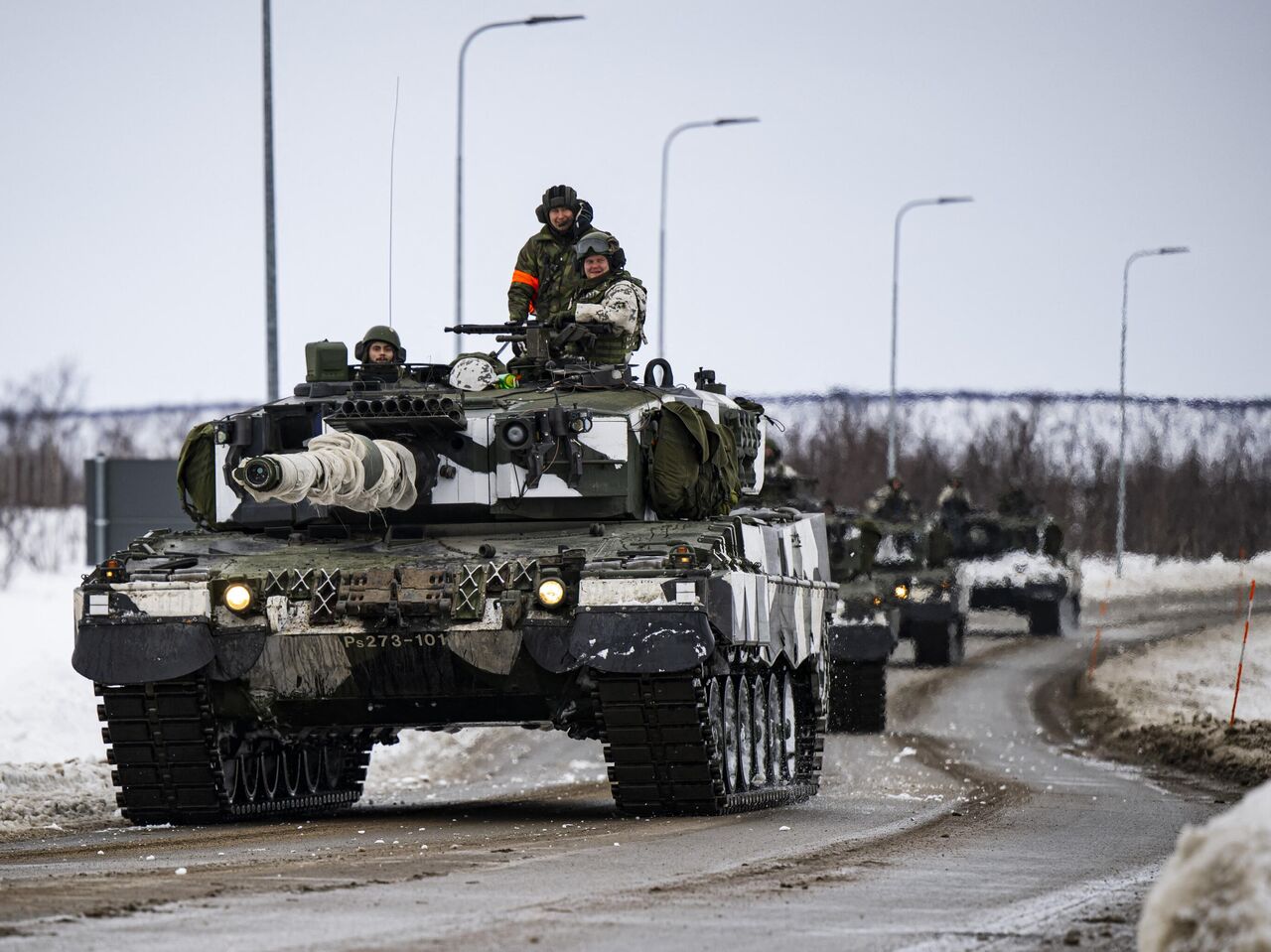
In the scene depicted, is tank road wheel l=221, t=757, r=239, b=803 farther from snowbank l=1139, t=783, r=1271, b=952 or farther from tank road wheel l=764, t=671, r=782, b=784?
snowbank l=1139, t=783, r=1271, b=952

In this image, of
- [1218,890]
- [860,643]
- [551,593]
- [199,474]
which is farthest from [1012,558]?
[1218,890]

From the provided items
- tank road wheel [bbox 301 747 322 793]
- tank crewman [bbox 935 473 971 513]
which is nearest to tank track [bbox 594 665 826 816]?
tank road wheel [bbox 301 747 322 793]

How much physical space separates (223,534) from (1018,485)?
26.8 m

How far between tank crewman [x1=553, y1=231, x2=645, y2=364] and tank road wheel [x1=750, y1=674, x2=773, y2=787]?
8.43 feet

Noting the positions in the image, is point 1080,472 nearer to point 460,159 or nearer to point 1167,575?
point 1167,575

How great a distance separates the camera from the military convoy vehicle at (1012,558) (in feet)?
130

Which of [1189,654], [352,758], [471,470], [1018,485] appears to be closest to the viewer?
[471,470]

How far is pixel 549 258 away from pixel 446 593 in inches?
164

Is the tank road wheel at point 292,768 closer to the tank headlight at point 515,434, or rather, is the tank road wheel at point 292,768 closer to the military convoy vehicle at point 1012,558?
the tank headlight at point 515,434

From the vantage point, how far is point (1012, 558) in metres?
39.6

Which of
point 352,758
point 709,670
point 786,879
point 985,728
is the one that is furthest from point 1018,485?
point 786,879

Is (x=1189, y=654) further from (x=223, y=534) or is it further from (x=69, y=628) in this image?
(x=223, y=534)

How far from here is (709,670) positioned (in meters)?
14.4

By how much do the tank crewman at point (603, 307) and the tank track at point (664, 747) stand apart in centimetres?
281
